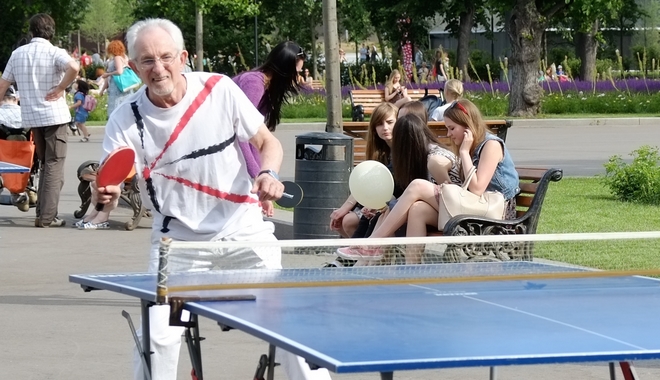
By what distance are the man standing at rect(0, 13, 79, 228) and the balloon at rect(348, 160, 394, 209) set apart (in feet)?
15.6

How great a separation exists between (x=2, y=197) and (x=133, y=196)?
255cm

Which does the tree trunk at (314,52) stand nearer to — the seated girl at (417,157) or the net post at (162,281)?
the seated girl at (417,157)

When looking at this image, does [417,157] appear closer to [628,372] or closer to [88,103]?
[628,372]

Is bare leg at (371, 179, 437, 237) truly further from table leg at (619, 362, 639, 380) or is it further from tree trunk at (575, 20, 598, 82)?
tree trunk at (575, 20, 598, 82)

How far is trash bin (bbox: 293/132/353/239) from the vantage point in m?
11.1

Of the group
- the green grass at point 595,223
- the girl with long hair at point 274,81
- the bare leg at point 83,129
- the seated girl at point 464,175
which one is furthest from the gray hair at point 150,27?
the bare leg at point 83,129

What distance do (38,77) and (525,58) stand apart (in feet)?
72.0

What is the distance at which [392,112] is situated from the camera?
9266 mm

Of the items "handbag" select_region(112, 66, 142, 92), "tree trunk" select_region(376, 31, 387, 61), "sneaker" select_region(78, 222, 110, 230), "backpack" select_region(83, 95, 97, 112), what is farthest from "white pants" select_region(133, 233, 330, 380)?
"tree trunk" select_region(376, 31, 387, 61)

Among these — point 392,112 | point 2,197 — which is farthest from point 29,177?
point 392,112

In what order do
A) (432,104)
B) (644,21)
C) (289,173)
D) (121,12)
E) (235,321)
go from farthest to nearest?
(121,12) → (644,21) → (289,173) → (432,104) → (235,321)

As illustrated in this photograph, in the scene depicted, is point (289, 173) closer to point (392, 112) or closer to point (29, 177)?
point (29, 177)

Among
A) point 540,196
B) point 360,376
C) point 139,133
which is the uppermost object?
point 139,133

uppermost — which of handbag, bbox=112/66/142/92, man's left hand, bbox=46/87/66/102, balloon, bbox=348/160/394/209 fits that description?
handbag, bbox=112/66/142/92
